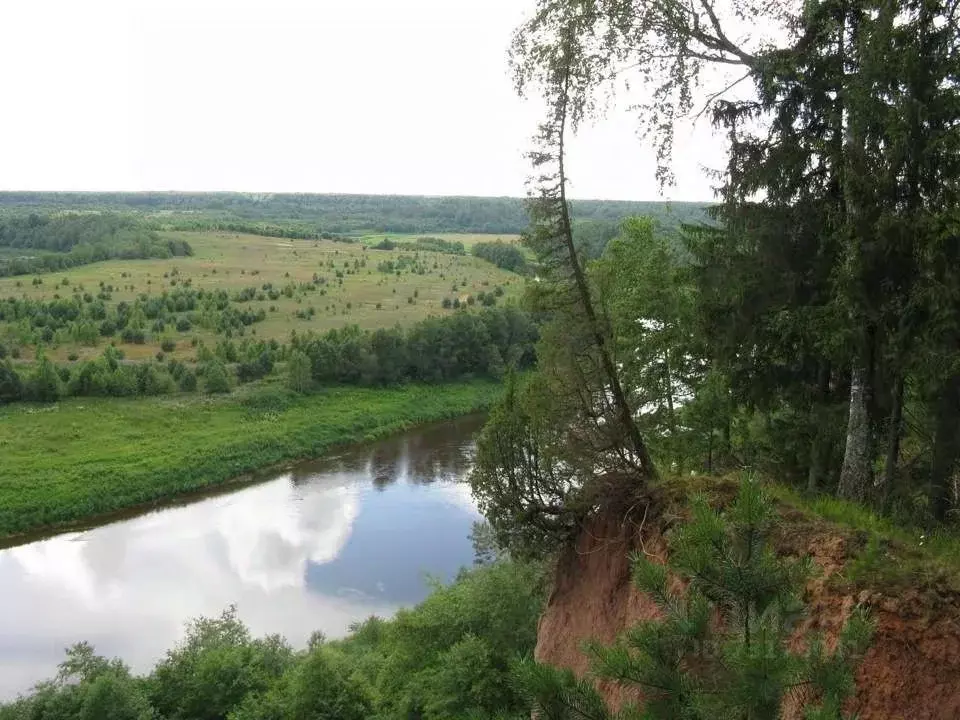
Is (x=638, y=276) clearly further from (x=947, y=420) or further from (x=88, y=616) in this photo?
(x=88, y=616)

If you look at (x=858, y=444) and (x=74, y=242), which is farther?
(x=74, y=242)

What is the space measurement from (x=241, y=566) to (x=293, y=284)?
56567 millimetres

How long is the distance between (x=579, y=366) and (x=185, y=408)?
3868 centimetres

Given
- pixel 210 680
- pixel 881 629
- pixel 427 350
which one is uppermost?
pixel 881 629

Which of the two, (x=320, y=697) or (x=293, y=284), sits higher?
(x=293, y=284)

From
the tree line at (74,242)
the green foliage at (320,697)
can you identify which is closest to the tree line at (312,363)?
the green foliage at (320,697)

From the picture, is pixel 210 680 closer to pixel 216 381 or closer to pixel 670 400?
pixel 670 400

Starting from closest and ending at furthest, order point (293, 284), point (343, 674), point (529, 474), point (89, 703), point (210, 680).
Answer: point (529, 474) → point (89, 703) → point (343, 674) → point (210, 680) → point (293, 284)

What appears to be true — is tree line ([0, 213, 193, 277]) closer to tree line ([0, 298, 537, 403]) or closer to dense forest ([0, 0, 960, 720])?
tree line ([0, 298, 537, 403])

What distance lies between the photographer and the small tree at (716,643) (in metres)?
3.73

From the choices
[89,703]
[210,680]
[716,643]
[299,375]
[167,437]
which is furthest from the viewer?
[299,375]

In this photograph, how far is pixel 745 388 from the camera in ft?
34.1

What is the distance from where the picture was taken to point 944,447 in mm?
8789

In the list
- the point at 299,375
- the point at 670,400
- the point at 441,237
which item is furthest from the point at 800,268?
the point at 441,237
